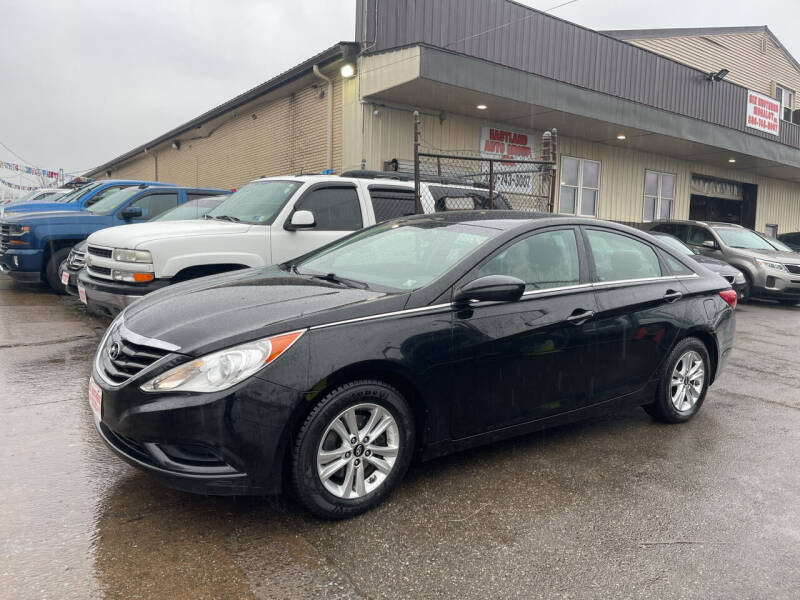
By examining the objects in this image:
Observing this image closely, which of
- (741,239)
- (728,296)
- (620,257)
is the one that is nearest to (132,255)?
(620,257)

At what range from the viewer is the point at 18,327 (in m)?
7.04

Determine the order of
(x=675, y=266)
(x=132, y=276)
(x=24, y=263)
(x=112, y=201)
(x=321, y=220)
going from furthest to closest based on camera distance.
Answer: (x=112, y=201) → (x=24, y=263) → (x=321, y=220) → (x=132, y=276) → (x=675, y=266)

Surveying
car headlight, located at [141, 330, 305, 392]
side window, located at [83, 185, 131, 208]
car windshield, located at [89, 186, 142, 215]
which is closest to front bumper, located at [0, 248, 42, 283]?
car windshield, located at [89, 186, 142, 215]

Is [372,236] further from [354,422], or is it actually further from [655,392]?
[655,392]

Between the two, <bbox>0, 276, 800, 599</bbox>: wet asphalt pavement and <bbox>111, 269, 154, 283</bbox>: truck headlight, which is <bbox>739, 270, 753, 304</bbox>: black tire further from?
<bbox>111, 269, 154, 283</bbox>: truck headlight

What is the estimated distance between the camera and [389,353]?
3008 millimetres

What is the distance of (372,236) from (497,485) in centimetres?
187

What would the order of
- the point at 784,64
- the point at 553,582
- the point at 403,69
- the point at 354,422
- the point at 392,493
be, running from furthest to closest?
1. the point at 784,64
2. the point at 403,69
3. the point at 392,493
4. the point at 354,422
5. the point at 553,582

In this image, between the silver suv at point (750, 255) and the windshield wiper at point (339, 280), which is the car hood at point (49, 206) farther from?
the silver suv at point (750, 255)

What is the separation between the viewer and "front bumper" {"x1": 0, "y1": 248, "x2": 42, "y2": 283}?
893 centimetres

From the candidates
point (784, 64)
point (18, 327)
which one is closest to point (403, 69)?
point (18, 327)

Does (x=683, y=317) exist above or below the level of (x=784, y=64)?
below

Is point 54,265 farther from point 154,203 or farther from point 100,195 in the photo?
point 100,195

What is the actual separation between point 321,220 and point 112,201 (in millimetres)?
5346
